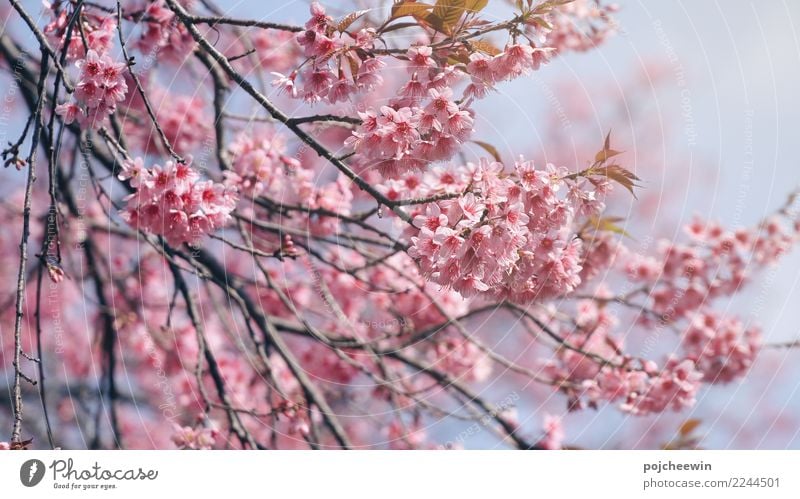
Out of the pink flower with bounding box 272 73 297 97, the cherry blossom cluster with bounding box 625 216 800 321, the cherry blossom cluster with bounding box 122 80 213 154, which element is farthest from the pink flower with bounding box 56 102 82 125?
the cherry blossom cluster with bounding box 625 216 800 321

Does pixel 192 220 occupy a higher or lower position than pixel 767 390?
lower

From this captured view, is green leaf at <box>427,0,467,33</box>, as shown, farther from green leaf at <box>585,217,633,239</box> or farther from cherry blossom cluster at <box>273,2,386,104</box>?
green leaf at <box>585,217,633,239</box>

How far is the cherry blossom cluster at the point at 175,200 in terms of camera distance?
1.78 meters

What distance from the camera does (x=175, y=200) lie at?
70.6 inches

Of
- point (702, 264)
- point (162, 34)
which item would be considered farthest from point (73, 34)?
point (702, 264)

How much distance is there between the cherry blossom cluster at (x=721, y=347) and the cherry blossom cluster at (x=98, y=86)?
242 centimetres

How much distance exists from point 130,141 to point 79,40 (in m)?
1.03

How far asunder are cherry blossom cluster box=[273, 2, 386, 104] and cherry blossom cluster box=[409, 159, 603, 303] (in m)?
0.34

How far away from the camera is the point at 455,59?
1.66 m

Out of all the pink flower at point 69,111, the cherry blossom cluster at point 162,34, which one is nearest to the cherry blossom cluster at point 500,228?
the pink flower at point 69,111
